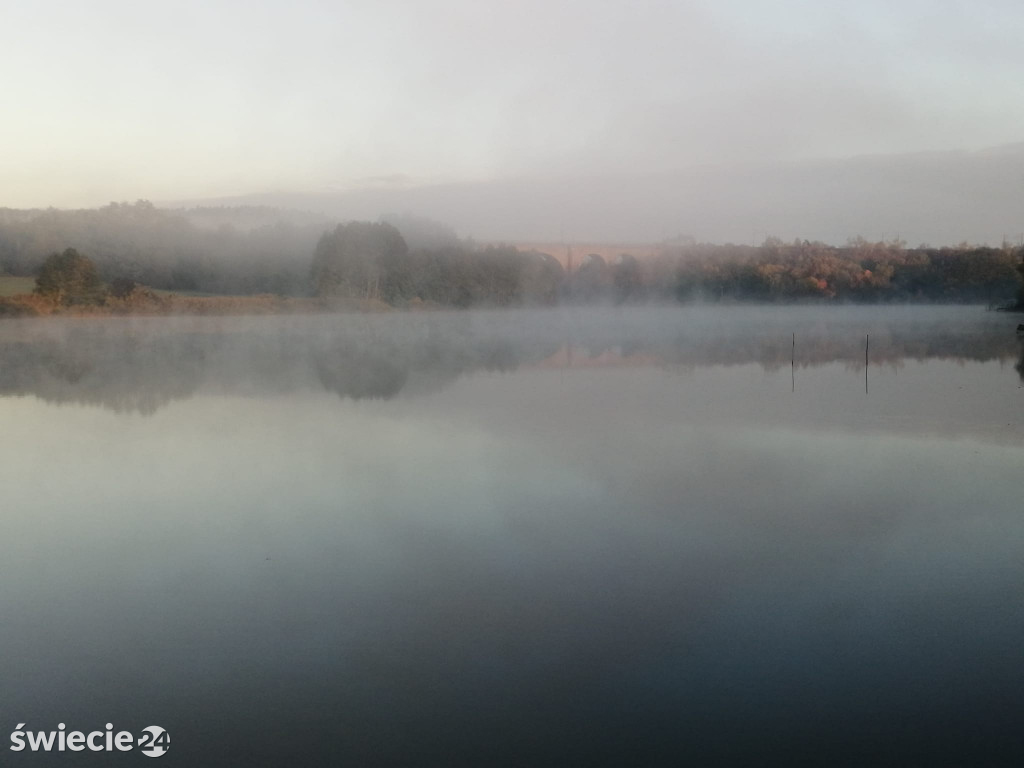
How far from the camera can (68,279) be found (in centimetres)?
5516

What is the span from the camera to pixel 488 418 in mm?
13398

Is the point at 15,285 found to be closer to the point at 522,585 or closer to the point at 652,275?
the point at 652,275

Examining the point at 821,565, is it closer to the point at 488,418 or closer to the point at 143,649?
the point at 143,649

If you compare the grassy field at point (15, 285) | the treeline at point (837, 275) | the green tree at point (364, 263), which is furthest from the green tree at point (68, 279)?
the treeline at point (837, 275)

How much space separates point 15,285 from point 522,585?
195 feet

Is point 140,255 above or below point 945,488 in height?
above

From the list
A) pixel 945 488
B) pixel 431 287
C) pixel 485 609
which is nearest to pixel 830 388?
pixel 945 488

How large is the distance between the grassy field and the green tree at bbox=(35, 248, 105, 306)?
945 mm

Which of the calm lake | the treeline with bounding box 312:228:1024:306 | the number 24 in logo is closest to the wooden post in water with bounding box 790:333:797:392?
the calm lake

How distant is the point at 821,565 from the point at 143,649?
420 centimetres

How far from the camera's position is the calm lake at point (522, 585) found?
4090 mm

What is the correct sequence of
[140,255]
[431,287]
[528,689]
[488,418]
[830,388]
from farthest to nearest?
[431,287], [140,255], [830,388], [488,418], [528,689]

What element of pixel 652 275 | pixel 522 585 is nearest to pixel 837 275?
pixel 652 275

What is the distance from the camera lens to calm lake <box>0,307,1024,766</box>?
4.09 m
